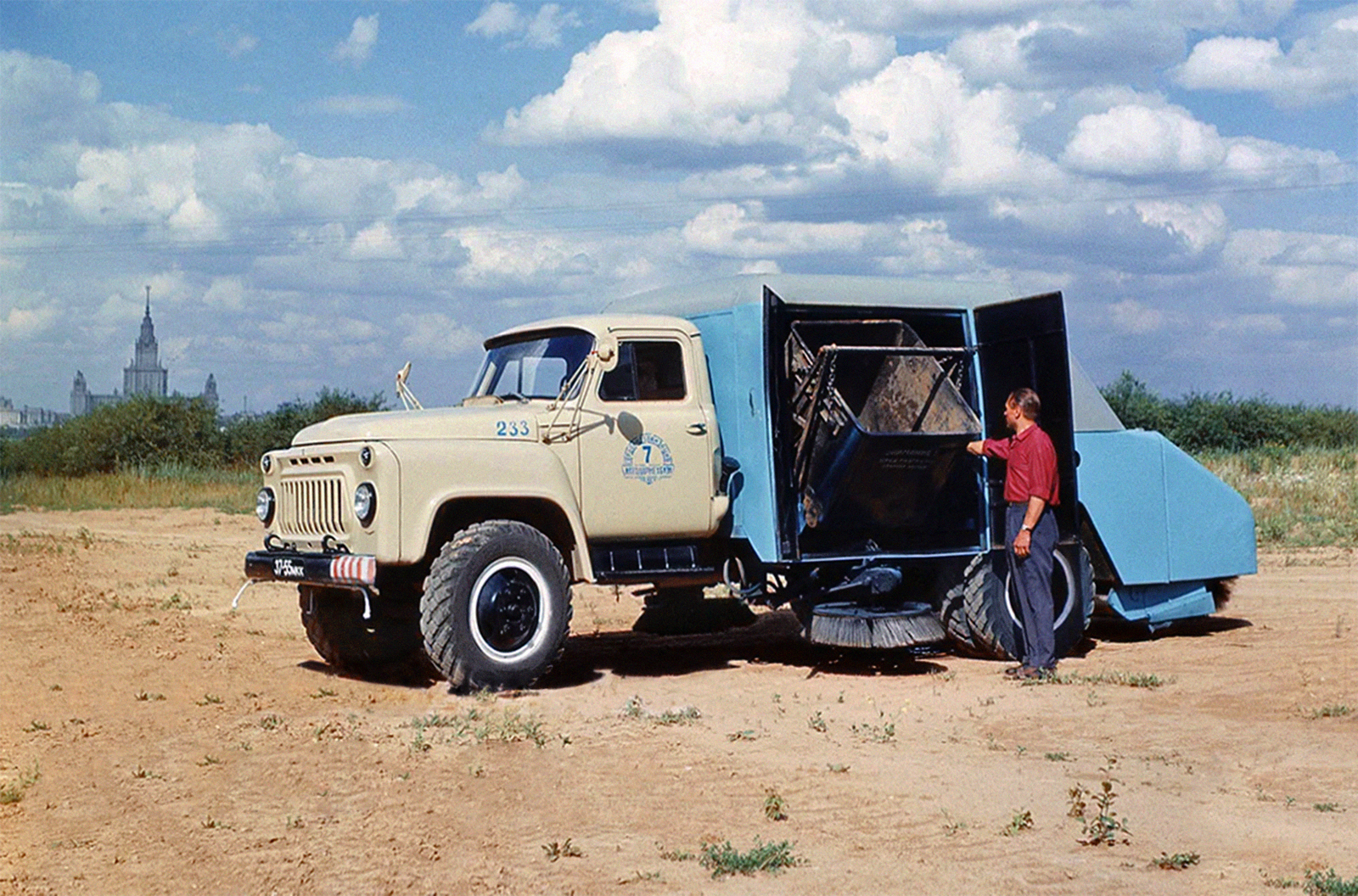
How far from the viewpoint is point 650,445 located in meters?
11.2

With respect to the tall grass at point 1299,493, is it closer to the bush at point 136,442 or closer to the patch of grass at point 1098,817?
the patch of grass at point 1098,817

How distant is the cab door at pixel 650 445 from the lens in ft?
36.1

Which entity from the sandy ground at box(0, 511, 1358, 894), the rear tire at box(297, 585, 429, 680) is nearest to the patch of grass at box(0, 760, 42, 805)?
the sandy ground at box(0, 511, 1358, 894)

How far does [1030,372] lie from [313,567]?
5614 millimetres

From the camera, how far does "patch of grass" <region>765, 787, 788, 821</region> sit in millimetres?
7188

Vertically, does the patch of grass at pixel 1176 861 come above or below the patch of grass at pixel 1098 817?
below

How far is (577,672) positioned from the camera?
1187 cm

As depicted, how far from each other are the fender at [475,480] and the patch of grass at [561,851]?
12.7 feet

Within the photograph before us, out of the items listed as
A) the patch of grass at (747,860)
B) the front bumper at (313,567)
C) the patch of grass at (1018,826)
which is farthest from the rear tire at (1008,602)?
the patch of grass at (747,860)

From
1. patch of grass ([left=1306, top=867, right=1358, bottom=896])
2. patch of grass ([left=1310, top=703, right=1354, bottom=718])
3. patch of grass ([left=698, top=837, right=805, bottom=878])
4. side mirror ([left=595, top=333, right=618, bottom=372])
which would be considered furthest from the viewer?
side mirror ([left=595, top=333, right=618, bottom=372])

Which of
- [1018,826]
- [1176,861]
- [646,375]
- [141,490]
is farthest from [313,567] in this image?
[141,490]

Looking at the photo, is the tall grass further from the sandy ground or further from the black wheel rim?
the black wheel rim

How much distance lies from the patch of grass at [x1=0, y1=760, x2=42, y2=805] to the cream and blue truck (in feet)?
8.12

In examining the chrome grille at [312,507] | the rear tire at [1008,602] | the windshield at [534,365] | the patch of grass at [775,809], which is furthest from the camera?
the rear tire at [1008,602]
